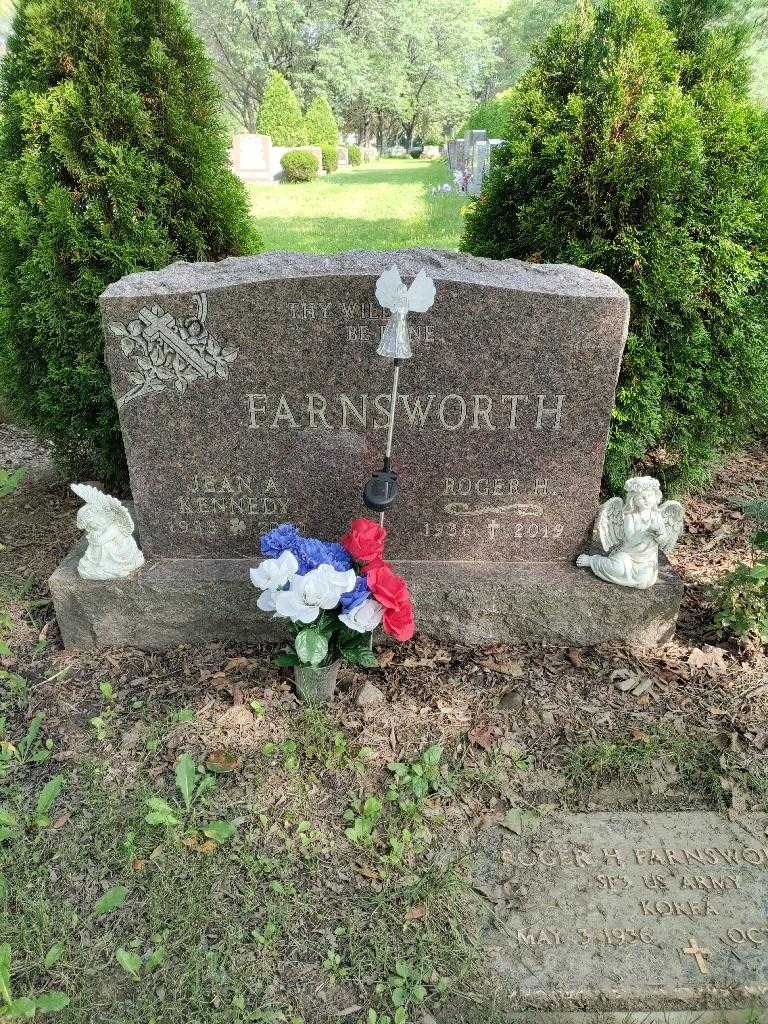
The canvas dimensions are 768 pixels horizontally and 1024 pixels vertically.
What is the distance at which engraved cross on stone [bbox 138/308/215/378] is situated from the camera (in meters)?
3.05

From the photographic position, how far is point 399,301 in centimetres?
279

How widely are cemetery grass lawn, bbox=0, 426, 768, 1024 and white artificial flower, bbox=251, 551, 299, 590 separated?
0.65 meters

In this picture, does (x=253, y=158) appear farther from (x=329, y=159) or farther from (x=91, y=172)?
(x=91, y=172)

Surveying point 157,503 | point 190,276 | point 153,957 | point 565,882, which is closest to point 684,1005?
point 565,882

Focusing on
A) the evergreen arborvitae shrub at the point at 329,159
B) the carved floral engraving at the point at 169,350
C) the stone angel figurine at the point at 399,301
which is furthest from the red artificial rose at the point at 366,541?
the evergreen arborvitae shrub at the point at 329,159

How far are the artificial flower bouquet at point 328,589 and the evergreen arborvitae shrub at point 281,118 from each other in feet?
102

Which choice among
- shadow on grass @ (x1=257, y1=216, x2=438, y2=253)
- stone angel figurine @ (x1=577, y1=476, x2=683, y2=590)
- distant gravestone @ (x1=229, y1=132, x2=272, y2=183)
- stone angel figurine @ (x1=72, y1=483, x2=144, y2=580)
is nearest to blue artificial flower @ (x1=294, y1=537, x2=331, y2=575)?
stone angel figurine @ (x1=72, y1=483, x2=144, y2=580)

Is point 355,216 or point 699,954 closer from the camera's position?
A: point 699,954

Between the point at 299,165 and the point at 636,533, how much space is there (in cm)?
2489

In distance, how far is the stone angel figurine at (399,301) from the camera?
276 centimetres

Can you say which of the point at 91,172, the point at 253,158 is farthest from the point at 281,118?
the point at 91,172

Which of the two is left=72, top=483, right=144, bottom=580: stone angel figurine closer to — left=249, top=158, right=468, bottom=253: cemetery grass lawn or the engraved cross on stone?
the engraved cross on stone

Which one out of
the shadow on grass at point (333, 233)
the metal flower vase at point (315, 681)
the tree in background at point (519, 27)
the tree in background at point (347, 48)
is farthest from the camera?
the tree in background at point (347, 48)

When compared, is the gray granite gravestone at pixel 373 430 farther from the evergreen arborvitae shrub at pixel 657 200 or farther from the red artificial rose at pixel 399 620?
the evergreen arborvitae shrub at pixel 657 200
